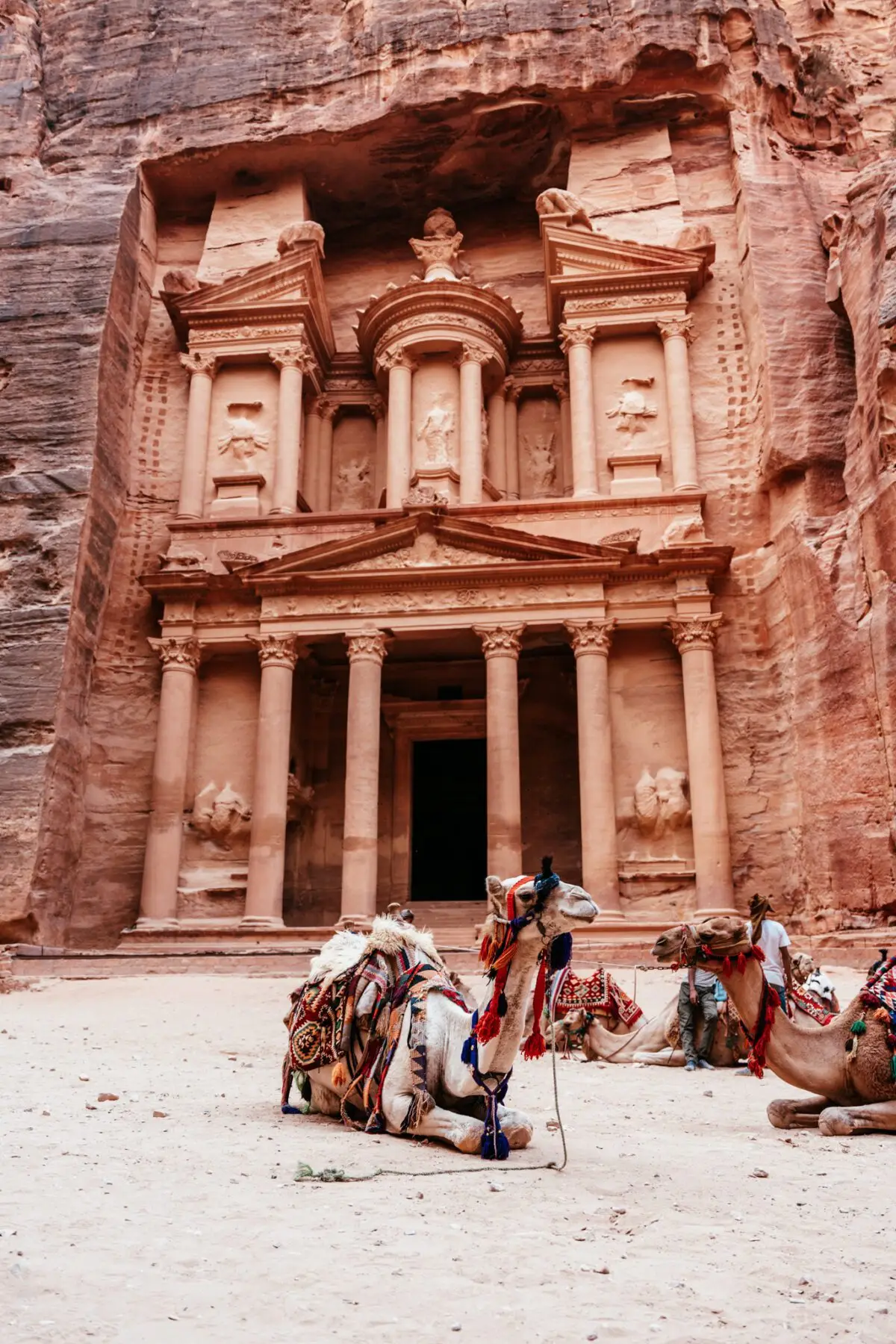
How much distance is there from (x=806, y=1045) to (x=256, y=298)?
68.9 feet

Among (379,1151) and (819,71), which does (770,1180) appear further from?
(819,71)

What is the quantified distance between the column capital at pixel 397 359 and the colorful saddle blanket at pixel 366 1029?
18.5 m

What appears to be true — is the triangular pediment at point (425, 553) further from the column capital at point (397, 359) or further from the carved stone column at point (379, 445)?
the column capital at point (397, 359)

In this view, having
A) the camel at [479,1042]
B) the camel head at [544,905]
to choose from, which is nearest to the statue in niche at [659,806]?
the camel at [479,1042]

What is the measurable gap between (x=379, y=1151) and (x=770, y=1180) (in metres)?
1.89

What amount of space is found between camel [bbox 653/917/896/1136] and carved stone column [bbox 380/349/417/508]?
16732 millimetres

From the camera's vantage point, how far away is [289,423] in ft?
75.9

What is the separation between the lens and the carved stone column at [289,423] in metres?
22.6

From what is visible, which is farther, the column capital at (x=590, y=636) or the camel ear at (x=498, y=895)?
the column capital at (x=590, y=636)

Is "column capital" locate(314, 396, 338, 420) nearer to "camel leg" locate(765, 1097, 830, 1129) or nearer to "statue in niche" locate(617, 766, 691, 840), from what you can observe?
"statue in niche" locate(617, 766, 691, 840)

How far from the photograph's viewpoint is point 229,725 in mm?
21031

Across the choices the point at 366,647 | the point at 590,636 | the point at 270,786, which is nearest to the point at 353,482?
the point at 366,647

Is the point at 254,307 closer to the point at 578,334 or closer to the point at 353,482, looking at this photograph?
the point at 353,482

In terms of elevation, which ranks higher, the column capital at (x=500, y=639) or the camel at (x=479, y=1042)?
the column capital at (x=500, y=639)
